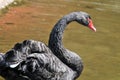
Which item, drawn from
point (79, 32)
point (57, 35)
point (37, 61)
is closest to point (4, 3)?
point (79, 32)

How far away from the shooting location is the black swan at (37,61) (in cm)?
594

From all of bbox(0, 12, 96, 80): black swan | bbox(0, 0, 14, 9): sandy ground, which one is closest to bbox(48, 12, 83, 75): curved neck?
bbox(0, 12, 96, 80): black swan

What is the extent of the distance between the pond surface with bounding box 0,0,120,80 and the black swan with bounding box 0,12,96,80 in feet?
4.23

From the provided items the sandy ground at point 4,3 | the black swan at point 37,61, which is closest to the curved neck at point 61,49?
the black swan at point 37,61

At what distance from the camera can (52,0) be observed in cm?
1773

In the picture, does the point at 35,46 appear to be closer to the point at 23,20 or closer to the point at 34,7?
the point at 23,20

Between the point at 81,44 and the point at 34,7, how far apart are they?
5.25m

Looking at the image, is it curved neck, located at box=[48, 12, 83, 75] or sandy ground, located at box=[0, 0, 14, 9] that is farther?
sandy ground, located at box=[0, 0, 14, 9]

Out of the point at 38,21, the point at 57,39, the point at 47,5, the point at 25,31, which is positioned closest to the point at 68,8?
the point at 47,5

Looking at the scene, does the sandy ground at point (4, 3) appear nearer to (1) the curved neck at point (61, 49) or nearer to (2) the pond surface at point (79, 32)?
(2) the pond surface at point (79, 32)

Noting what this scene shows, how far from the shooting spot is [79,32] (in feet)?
38.7

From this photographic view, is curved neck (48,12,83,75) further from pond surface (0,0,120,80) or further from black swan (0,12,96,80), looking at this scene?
pond surface (0,0,120,80)

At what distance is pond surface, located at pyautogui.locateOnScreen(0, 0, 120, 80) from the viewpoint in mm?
8766

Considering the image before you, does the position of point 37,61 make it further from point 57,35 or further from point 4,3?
point 4,3
